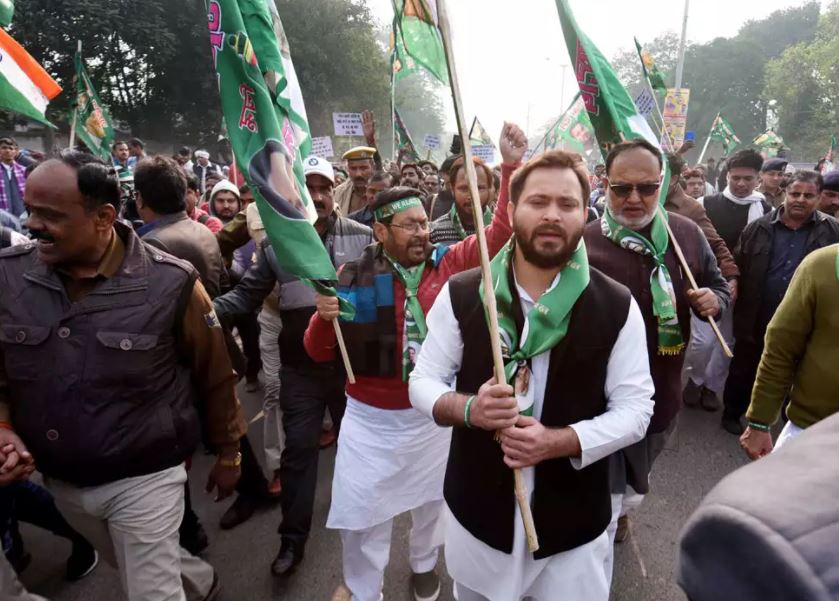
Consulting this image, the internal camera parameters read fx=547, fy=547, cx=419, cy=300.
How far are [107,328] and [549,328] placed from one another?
4.93ft

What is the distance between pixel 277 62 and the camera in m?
2.64

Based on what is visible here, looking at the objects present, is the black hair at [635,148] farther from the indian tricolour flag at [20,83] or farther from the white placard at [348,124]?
the white placard at [348,124]

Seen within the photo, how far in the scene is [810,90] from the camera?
37719 millimetres

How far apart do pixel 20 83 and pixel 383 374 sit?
253 centimetres

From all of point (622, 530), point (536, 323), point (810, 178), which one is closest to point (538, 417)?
point (536, 323)

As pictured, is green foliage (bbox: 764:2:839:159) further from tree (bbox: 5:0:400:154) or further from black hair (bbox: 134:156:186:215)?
black hair (bbox: 134:156:186:215)

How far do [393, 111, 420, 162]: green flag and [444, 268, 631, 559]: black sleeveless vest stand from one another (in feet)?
24.3

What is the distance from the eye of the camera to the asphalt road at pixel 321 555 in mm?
2801

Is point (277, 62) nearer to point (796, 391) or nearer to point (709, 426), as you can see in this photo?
point (796, 391)

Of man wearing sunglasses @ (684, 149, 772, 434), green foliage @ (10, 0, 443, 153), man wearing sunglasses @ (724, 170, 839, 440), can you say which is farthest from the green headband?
green foliage @ (10, 0, 443, 153)

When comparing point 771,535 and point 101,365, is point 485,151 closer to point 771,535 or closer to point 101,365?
point 101,365

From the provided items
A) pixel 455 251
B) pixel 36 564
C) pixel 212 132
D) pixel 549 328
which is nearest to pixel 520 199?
pixel 549 328

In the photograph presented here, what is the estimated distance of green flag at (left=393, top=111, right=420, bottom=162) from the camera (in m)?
8.74

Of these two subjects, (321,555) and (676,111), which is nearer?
(321,555)
